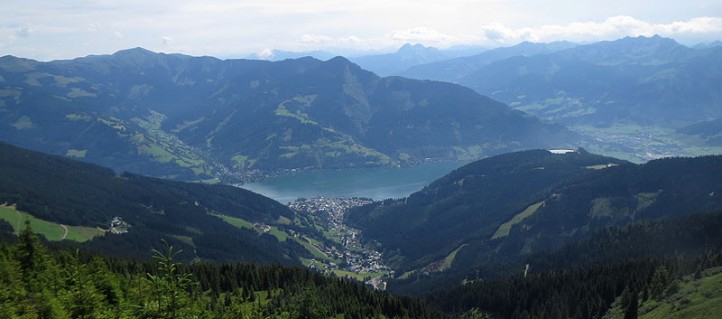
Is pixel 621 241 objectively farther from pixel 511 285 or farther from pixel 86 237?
pixel 86 237

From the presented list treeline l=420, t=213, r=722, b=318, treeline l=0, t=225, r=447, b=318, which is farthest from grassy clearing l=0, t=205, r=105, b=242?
treeline l=420, t=213, r=722, b=318

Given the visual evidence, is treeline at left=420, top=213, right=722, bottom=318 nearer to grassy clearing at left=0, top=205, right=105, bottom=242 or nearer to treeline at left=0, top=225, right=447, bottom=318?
treeline at left=0, top=225, right=447, bottom=318

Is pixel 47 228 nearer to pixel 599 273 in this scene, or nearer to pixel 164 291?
pixel 599 273

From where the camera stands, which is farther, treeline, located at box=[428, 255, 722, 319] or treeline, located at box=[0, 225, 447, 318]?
treeline, located at box=[428, 255, 722, 319]

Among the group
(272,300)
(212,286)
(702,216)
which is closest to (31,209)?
(212,286)

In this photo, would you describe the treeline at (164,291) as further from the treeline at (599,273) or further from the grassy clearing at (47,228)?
the grassy clearing at (47,228)

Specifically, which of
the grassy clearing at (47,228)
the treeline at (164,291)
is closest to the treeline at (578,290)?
the treeline at (164,291)

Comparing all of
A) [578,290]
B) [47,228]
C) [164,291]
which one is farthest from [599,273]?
[47,228]
